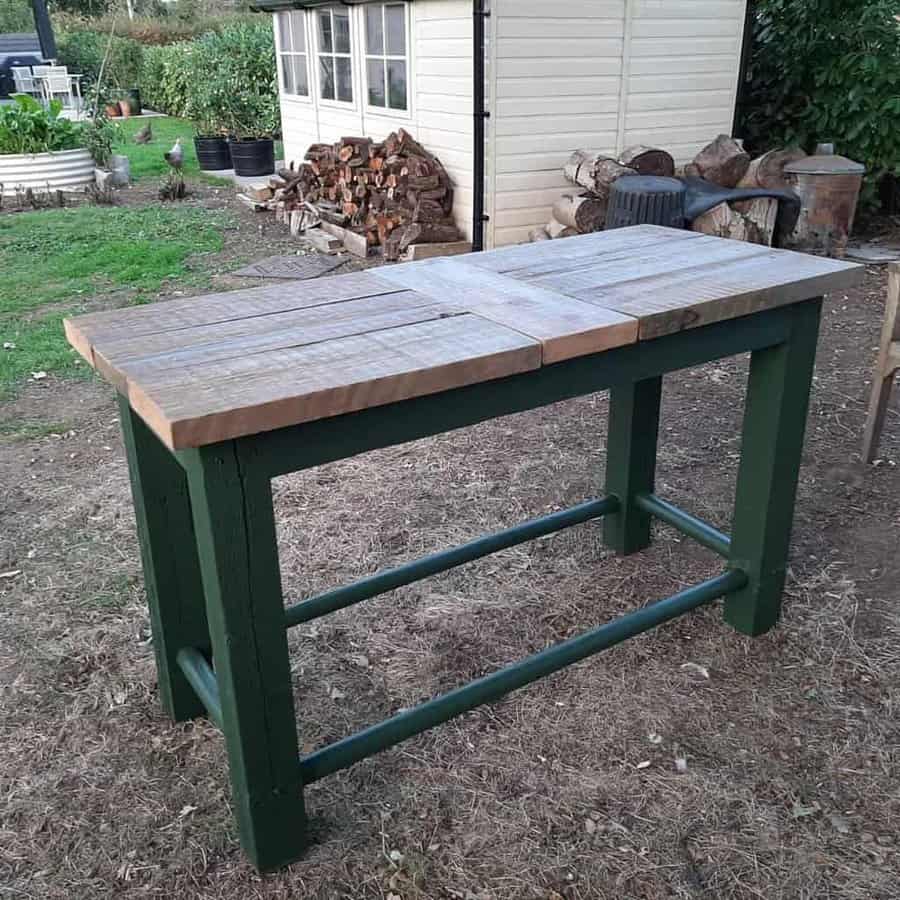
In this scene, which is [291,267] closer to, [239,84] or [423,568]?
[423,568]

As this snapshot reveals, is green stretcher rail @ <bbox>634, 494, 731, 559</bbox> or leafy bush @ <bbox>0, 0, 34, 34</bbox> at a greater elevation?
leafy bush @ <bbox>0, 0, 34, 34</bbox>

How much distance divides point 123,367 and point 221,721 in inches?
26.2

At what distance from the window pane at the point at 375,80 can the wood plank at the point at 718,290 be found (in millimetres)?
5682

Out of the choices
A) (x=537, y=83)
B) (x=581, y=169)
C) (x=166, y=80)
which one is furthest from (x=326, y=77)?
(x=166, y=80)

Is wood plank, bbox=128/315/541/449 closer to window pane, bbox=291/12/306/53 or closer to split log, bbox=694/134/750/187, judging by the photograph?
split log, bbox=694/134/750/187

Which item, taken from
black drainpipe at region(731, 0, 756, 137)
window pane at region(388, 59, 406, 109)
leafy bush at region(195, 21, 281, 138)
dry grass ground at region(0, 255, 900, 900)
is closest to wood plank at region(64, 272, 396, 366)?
dry grass ground at region(0, 255, 900, 900)

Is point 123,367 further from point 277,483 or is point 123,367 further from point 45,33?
point 45,33

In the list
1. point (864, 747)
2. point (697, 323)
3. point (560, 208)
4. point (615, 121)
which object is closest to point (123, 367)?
point (697, 323)

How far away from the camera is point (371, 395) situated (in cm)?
142

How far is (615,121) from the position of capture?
642 cm

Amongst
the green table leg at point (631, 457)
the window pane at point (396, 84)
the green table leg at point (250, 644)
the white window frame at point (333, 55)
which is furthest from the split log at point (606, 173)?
the green table leg at point (250, 644)

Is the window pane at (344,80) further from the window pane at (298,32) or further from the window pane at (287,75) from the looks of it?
the window pane at (287,75)

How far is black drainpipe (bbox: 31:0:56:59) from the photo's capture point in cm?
1458

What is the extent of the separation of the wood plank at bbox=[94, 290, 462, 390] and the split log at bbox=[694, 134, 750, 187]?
4952 mm
